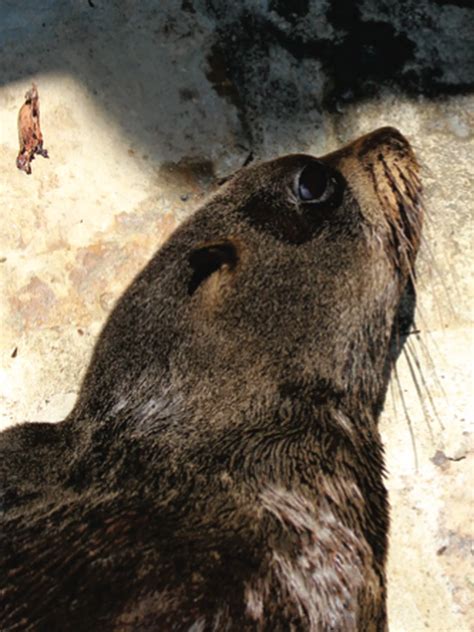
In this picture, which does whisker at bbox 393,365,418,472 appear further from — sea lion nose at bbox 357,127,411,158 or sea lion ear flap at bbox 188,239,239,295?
sea lion ear flap at bbox 188,239,239,295

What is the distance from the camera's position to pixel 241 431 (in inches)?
113

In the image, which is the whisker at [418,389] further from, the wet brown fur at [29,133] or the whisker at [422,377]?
the wet brown fur at [29,133]

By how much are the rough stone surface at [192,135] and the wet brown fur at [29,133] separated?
0.03 meters

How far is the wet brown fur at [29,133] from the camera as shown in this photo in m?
3.87

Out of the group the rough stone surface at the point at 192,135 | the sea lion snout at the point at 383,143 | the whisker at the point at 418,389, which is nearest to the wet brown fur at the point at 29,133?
the rough stone surface at the point at 192,135

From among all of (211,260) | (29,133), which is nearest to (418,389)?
(211,260)

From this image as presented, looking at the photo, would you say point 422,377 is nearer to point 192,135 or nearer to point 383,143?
point 383,143

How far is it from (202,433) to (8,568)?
25.6 inches

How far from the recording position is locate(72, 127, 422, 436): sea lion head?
292 cm

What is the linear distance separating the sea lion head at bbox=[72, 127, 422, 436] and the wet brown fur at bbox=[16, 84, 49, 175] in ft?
3.12

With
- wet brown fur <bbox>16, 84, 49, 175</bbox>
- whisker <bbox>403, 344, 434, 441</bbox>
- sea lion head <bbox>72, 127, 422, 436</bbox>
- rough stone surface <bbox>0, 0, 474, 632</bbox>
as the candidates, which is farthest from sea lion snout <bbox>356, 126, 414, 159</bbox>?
wet brown fur <bbox>16, 84, 49, 175</bbox>

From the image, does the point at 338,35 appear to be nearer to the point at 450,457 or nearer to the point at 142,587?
the point at 450,457

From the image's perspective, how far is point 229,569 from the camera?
2.47 meters

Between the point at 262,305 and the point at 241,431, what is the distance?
0.37 m
